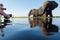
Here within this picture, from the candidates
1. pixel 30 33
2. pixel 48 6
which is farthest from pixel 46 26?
pixel 48 6

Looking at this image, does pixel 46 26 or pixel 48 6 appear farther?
pixel 48 6

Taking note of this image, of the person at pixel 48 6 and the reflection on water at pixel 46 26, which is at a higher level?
the person at pixel 48 6

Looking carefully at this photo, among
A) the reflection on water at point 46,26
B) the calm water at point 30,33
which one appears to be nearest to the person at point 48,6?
the reflection on water at point 46,26

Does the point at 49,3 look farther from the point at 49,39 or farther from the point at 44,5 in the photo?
the point at 49,39

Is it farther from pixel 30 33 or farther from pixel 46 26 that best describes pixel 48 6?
pixel 30 33

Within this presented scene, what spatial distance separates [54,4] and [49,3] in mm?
2107

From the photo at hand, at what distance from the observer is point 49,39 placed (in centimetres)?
654

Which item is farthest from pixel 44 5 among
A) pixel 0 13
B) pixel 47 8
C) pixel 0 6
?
pixel 0 13

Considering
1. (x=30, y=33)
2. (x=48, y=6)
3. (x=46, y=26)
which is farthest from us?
(x=48, y=6)

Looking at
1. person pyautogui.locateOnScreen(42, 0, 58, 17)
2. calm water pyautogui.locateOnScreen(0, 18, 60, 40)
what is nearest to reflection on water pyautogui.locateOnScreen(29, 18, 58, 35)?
calm water pyautogui.locateOnScreen(0, 18, 60, 40)

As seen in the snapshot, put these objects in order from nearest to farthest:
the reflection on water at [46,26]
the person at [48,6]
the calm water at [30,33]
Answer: the calm water at [30,33] → the reflection on water at [46,26] → the person at [48,6]

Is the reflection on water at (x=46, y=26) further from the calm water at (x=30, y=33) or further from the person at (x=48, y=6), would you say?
the person at (x=48, y=6)

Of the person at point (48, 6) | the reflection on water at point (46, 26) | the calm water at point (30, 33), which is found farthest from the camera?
the person at point (48, 6)

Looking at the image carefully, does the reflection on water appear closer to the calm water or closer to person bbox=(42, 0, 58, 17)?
the calm water
